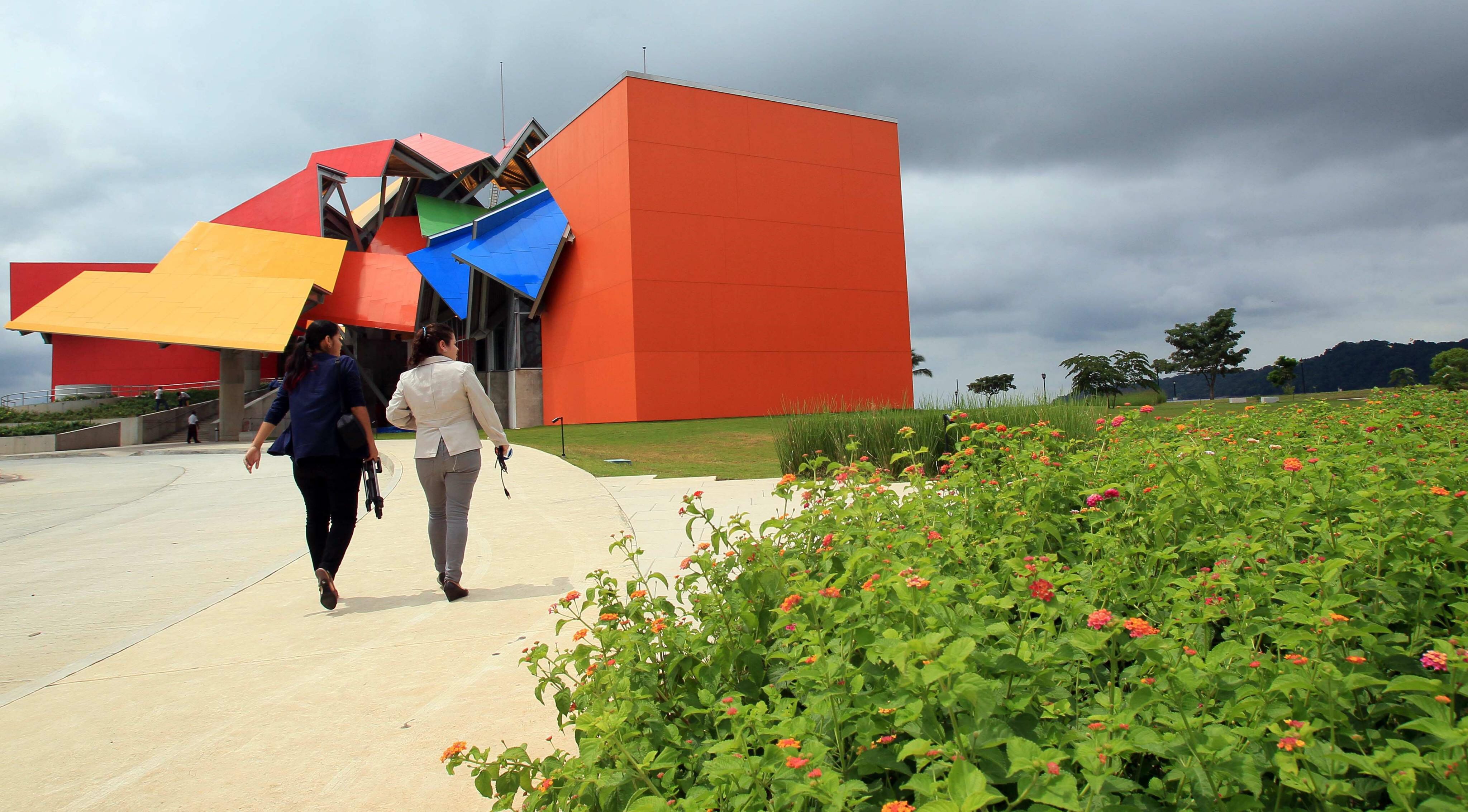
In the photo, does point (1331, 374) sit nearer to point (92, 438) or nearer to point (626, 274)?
point (626, 274)

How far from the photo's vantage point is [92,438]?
29594mm

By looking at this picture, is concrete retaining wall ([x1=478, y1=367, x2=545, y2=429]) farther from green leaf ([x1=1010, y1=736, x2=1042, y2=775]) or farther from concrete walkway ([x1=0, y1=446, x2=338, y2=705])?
green leaf ([x1=1010, y1=736, x2=1042, y2=775])

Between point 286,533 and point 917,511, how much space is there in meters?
7.04

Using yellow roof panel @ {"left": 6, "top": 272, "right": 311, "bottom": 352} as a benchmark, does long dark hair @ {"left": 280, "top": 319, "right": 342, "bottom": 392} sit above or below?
below

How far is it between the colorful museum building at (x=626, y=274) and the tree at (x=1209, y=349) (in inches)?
1510

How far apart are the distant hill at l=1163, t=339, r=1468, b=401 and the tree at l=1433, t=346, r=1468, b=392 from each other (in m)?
18.5

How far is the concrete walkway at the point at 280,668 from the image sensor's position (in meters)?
2.66

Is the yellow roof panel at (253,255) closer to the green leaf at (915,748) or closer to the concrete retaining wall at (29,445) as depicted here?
the concrete retaining wall at (29,445)

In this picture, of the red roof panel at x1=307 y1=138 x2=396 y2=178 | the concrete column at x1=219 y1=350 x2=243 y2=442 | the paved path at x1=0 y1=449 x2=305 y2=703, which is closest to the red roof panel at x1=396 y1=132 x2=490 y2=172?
the red roof panel at x1=307 y1=138 x2=396 y2=178

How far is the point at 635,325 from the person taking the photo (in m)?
26.0

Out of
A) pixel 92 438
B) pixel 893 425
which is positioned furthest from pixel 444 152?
pixel 893 425

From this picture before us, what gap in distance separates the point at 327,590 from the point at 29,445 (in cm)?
3173

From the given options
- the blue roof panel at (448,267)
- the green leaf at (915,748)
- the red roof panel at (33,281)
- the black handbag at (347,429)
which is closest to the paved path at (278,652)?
the black handbag at (347,429)

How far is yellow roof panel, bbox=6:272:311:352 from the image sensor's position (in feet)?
86.1
